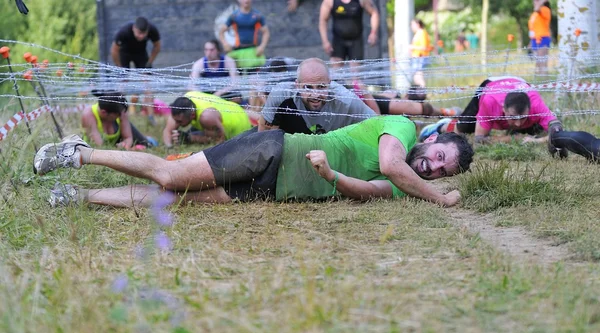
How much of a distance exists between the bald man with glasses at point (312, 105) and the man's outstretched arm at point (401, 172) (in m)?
1.22

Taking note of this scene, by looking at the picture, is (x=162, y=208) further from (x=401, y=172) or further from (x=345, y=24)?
(x=345, y=24)

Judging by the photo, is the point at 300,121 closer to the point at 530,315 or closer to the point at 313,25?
the point at 530,315

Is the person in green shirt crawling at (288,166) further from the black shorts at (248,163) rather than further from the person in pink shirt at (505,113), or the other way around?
the person in pink shirt at (505,113)

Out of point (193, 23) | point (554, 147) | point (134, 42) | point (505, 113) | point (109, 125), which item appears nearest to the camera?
point (554, 147)

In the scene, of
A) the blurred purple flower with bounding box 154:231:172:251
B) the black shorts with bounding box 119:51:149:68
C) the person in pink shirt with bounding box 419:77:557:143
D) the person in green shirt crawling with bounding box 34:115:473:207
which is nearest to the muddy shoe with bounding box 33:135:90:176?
the person in green shirt crawling with bounding box 34:115:473:207

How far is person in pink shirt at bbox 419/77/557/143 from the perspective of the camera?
7.45m

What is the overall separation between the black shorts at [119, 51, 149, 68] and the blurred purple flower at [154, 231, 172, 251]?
302 inches

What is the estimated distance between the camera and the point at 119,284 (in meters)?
3.24

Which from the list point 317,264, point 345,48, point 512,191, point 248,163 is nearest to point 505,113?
point 512,191

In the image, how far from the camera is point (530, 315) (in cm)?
287

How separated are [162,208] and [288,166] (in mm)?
794

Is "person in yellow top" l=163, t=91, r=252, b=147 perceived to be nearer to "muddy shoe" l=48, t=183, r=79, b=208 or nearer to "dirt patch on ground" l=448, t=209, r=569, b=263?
"muddy shoe" l=48, t=183, r=79, b=208

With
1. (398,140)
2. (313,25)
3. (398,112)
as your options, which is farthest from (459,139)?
(313,25)

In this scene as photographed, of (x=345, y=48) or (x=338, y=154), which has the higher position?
(x=345, y=48)
